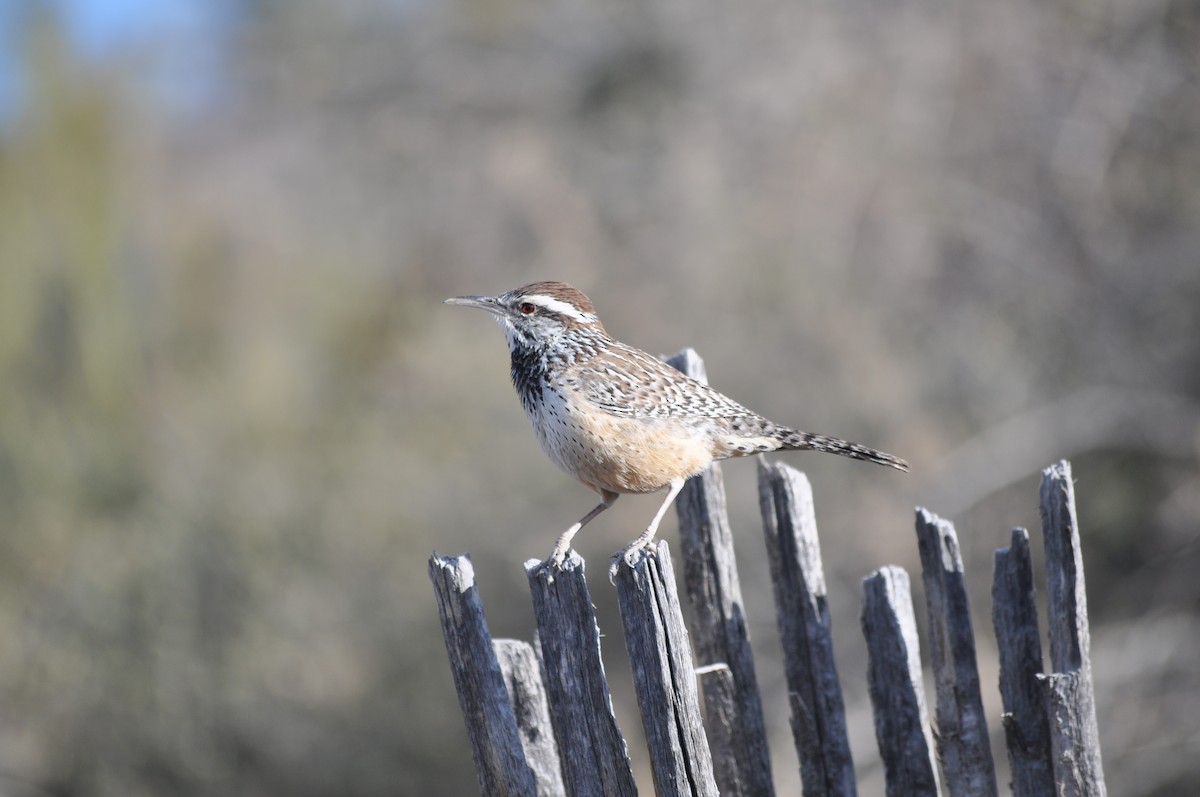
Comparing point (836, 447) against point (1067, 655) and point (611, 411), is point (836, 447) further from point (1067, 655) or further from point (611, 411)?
point (1067, 655)

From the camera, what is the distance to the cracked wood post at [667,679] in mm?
2291

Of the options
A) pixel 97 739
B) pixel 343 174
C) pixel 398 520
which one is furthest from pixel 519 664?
pixel 343 174

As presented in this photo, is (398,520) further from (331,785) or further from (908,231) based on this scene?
(908,231)

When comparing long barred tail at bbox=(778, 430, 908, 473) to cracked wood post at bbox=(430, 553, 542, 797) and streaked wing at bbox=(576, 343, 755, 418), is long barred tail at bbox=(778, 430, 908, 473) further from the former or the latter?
cracked wood post at bbox=(430, 553, 542, 797)

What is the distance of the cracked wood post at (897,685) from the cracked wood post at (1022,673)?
7.3 inches

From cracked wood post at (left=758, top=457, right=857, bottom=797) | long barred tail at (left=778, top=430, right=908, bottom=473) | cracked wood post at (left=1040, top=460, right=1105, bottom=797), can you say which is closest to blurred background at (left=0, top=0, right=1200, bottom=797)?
long barred tail at (left=778, top=430, right=908, bottom=473)

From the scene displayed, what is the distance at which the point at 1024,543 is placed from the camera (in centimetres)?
237

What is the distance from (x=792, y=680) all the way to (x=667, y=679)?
534 mm

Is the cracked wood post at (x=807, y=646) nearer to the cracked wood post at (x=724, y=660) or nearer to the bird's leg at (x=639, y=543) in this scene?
the cracked wood post at (x=724, y=660)

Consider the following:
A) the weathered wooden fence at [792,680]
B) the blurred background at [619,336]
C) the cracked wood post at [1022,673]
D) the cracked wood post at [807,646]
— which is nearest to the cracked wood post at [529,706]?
the weathered wooden fence at [792,680]

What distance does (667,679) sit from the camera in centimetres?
229

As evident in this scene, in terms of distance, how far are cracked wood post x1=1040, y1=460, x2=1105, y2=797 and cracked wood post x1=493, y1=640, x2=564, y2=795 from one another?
1.02 metres

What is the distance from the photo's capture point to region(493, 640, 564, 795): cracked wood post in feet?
8.63

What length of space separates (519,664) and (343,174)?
985cm
